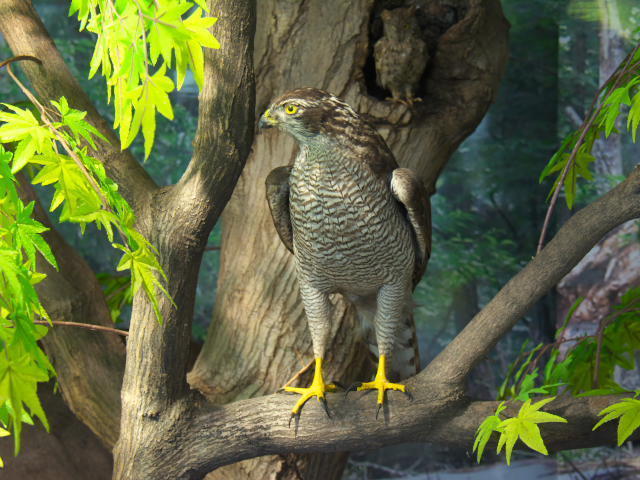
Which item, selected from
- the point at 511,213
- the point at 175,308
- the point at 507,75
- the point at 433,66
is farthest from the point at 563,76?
the point at 175,308

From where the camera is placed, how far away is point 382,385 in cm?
175

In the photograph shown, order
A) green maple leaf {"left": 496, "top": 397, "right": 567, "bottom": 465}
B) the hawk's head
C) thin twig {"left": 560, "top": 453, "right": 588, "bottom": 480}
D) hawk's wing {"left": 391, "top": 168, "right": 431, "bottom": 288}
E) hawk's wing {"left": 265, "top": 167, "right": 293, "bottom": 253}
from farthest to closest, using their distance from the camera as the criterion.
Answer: thin twig {"left": 560, "top": 453, "right": 588, "bottom": 480}
hawk's wing {"left": 265, "top": 167, "right": 293, "bottom": 253}
hawk's wing {"left": 391, "top": 168, "right": 431, "bottom": 288}
the hawk's head
green maple leaf {"left": 496, "top": 397, "right": 567, "bottom": 465}

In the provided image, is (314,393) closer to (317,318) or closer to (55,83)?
(317,318)

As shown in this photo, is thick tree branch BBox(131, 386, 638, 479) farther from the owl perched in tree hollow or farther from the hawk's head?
the owl perched in tree hollow

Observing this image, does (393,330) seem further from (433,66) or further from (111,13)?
(111,13)

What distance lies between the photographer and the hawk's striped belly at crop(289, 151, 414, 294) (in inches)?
63.6

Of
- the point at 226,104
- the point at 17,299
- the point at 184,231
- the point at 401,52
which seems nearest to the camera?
the point at 17,299

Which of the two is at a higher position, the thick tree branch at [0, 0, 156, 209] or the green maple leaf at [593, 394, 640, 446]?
the thick tree branch at [0, 0, 156, 209]

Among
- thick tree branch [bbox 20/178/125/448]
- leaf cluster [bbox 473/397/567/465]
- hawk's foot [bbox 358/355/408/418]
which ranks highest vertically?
leaf cluster [bbox 473/397/567/465]

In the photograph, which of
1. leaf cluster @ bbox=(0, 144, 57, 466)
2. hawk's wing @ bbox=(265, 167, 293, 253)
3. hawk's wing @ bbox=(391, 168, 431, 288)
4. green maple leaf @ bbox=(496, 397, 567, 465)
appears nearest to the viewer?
leaf cluster @ bbox=(0, 144, 57, 466)

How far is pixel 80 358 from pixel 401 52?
53.8 inches

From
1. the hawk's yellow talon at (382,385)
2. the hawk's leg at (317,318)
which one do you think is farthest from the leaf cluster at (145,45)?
the hawk's yellow talon at (382,385)

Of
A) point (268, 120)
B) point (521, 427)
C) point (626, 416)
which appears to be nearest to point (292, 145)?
point (268, 120)

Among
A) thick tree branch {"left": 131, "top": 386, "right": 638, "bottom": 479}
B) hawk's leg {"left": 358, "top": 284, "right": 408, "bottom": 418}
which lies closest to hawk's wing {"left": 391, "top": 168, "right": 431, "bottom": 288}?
hawk's leg {"left": 358, "top": 284, "right": 408, "bottom": 418}
